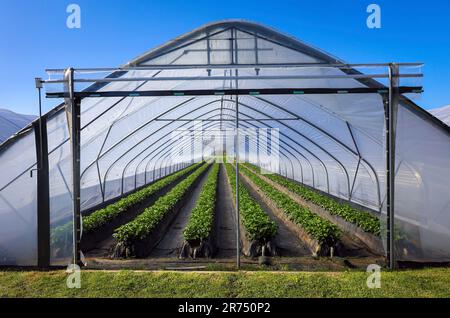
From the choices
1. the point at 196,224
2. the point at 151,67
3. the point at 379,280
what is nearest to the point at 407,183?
the point at 379,280

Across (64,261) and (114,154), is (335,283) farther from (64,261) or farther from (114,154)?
(114,154)

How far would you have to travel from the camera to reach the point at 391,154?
17.9 feet

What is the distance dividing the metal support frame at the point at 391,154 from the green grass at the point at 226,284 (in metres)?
0.52

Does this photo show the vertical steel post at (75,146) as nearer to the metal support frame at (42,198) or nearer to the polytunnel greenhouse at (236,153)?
the polytunnel greenhouse at (236,153)

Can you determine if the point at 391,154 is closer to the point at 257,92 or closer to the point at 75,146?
Result: the point at 257,92

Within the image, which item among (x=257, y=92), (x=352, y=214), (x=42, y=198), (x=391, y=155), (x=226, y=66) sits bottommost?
(x=352, y=214)

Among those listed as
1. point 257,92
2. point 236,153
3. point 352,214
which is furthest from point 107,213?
point 352,214

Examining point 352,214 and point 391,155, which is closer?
point 391,155

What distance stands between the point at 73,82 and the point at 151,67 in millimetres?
1538

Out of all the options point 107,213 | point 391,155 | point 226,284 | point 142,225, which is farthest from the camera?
point 107,213

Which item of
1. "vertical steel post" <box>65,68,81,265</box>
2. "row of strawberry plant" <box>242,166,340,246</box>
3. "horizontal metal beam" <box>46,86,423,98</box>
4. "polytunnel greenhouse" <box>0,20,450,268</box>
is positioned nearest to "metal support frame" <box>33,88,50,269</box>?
"polytunnel greenhouse" <box>0,20,450,268</box>

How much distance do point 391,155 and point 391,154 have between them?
0.07ft

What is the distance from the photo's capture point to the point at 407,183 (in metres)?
5.64

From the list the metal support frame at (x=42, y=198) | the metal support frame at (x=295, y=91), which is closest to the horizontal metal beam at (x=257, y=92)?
the metal support frame at (x=295, y=91)
